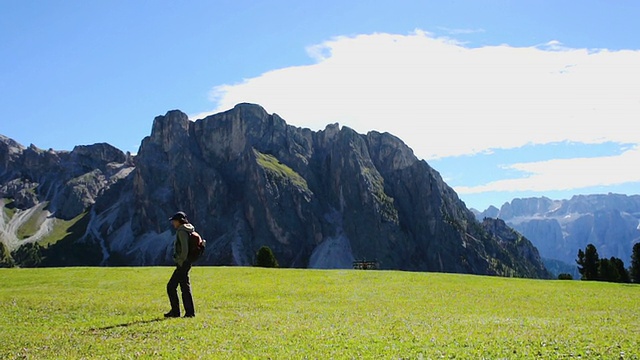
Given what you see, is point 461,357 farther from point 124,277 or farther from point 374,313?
point 124,277

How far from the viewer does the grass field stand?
598 inches

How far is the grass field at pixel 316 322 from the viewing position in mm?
15180

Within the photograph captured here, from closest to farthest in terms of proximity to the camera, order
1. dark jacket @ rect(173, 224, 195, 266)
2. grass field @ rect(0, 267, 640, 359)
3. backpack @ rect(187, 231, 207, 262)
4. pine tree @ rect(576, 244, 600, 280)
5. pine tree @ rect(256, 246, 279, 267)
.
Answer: grass field @ rect(0, 267, 640, 359)
dark jacket @ rect(173, 224, 195, 266)
backpack @ rect(187, 231, 207, 262)
pine tree @ rect(256, 246, 279, 267)
pine tree @ rect(576, 244, 600, 280)

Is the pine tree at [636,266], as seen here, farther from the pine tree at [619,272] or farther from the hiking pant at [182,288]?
the hiking pant at [182,288]

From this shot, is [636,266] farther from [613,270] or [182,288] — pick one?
[182,288]

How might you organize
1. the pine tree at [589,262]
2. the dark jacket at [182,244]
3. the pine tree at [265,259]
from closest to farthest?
the dark jacket at [182,244]
the pine tree at [265,259]
the pine tree at [589,262]

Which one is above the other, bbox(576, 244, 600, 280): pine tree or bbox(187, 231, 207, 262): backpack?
bbox(187, 231, 207, 262): backpack

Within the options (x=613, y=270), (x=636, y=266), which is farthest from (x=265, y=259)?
(x=636, y=266)

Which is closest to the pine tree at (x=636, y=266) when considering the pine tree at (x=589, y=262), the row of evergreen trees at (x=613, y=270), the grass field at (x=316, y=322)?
the row of evergreen trees at (x=613, y=270)

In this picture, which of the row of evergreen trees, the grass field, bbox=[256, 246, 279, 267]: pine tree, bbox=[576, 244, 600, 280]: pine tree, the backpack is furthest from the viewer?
bbox=[576, 244, 600, 280]: pine tree

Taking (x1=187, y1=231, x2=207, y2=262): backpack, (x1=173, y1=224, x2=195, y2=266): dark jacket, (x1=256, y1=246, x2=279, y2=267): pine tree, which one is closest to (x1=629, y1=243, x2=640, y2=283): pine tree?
(x1=256, y1=246, x2=279, y2=267): pine tree

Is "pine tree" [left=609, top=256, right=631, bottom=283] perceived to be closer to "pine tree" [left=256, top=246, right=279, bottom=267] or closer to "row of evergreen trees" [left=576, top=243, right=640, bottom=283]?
"row of evergreen trees" [left=576, top=243, right=640, bottom=283]

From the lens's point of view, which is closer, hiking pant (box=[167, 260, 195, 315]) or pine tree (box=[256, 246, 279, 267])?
hiking pant (box=[167, 260, 195, 315])

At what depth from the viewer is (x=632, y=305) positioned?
3228cm
